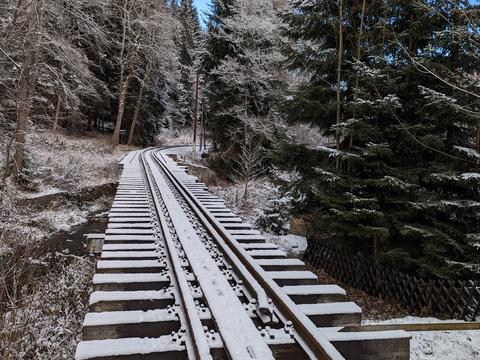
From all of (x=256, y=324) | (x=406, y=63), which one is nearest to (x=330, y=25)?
(x=406, y=63)

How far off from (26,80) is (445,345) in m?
15.6

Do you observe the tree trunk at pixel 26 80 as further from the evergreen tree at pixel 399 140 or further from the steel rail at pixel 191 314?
the steel rail at pixel 191 314

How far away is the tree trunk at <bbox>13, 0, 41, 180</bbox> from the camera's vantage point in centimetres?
1157

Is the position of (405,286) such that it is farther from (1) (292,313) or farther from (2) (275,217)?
(2) (275,217)

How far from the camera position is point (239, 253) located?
439cm

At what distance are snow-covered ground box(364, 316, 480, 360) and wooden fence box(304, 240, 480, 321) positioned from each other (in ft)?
2.10

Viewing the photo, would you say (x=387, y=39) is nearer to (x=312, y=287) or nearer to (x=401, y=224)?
(x=401, y=224)

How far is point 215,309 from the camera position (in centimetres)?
301

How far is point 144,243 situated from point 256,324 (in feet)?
8.47

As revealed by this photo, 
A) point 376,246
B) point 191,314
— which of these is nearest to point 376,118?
point 376,246

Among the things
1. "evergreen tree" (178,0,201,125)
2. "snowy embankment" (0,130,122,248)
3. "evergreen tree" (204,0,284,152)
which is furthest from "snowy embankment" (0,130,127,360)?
"evergreen tree" (178,0,201,125)

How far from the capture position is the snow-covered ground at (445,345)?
6.02 metres

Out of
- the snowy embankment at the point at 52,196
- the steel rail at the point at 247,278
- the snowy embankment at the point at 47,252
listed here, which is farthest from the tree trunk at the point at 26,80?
the steel rail at the point at 247,278

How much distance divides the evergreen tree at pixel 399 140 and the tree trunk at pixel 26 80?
336 inches
